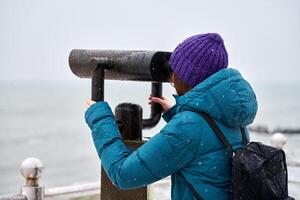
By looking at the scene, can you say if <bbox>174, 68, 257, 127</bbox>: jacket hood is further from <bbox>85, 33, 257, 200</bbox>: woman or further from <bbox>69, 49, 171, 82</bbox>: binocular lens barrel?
<bbox>69, 49, 171, 82</bbox>: binocular lens barrel

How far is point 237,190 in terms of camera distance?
197 cm

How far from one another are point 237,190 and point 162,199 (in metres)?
3.78

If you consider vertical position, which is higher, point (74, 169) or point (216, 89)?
point (216, 89)

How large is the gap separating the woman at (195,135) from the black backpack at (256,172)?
0.04 meters

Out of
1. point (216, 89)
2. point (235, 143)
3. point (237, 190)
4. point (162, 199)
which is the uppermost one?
point (216, 89)

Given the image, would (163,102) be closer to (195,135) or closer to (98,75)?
(98,75)

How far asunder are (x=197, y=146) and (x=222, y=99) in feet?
0.60

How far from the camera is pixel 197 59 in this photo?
2.06 meters

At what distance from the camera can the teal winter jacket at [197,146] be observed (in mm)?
1967

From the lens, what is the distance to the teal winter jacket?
1.97 meters

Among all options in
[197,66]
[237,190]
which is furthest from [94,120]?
[237,190]

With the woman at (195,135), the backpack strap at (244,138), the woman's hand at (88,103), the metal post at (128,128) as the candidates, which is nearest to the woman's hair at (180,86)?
the woman at (195,135)

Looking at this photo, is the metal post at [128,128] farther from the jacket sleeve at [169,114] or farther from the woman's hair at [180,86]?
the woman's hair at [180,86]

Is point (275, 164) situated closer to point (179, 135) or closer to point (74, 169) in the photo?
point (179, 135)
